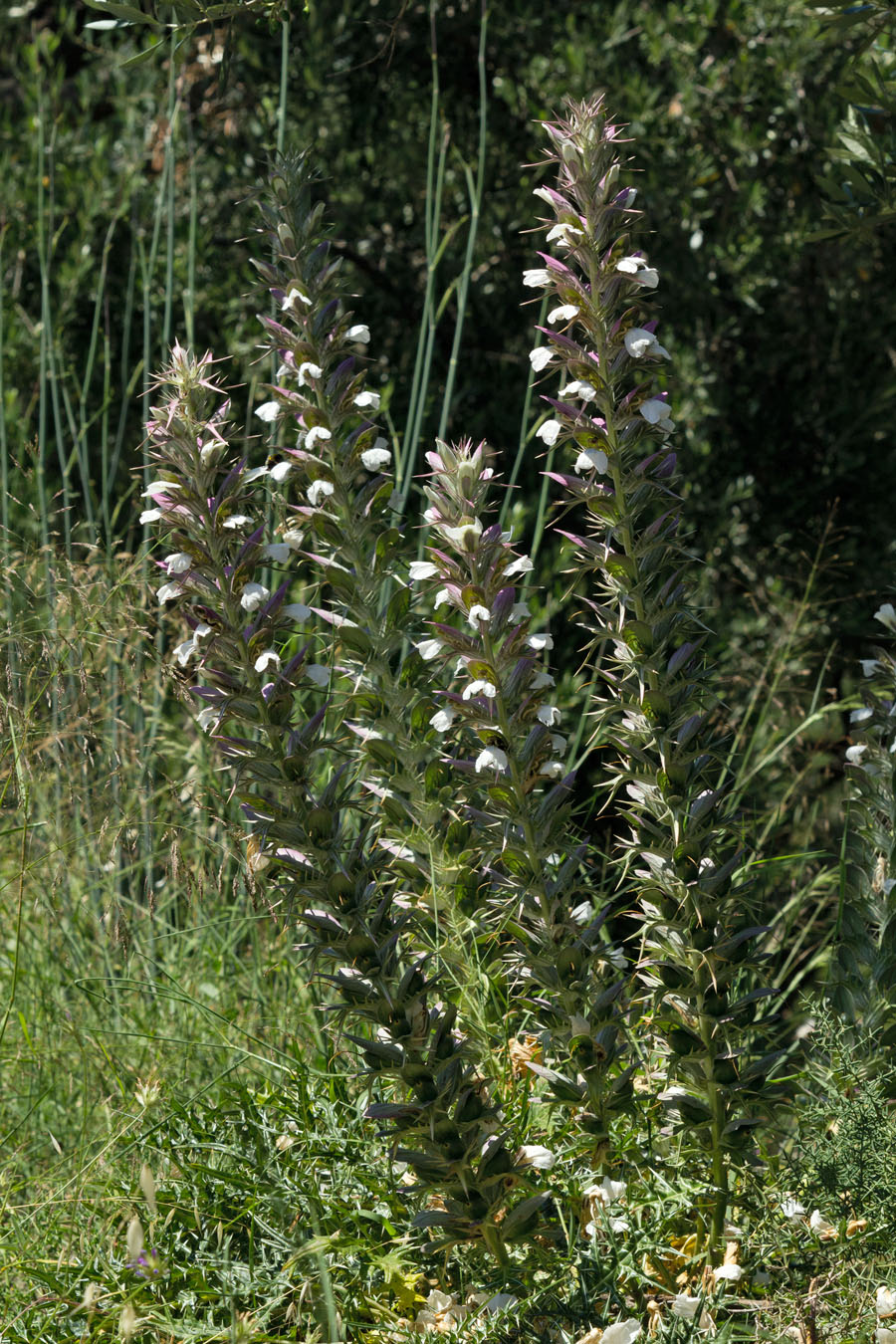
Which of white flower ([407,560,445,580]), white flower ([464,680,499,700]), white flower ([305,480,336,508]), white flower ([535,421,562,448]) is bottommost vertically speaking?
white flower ([464,680,499,700])

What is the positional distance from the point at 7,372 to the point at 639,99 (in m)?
2.26

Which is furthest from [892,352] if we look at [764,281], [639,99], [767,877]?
[767,877]

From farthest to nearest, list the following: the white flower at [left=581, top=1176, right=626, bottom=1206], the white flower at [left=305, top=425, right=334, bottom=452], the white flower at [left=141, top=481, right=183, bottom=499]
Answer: the white flower at [left=581, top=1176, right=626, bottom=1206] → the white flower at [left=305, top=425, right=334, bottom=452] → the white flower at [left=141, top=481, right=183, bottom=499]

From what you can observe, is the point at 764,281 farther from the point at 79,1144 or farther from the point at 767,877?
the point at 79,1144

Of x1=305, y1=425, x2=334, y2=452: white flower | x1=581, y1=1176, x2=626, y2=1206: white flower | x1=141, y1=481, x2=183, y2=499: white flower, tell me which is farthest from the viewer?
x1=581, y1=1176, x2=626, y2=1206: white flower

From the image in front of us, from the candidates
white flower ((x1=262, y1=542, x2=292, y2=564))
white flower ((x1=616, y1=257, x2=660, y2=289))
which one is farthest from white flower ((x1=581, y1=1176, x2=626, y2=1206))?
white flower ((x1=616, y1=257, x2=660, y2=289))

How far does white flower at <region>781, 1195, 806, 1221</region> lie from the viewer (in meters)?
1.68

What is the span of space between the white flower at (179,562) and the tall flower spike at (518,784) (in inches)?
11.4

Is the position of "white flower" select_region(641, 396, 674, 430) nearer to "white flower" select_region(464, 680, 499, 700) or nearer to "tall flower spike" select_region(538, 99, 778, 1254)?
"tall flower spike" select_region(538, 99, 778, 1254)

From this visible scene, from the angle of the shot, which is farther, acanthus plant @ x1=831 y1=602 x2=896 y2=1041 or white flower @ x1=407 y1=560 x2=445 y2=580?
acanthus plant @ x1=831 y1=602 x2=896 y2=1041

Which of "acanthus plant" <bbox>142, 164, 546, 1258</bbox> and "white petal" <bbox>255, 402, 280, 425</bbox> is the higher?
"white petal" <bbox>255, 402, 280, 425</bbox>

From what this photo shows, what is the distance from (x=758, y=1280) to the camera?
1673 millimetres

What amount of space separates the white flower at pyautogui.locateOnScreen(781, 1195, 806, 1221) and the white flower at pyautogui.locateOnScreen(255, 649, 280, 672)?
39.0 inches

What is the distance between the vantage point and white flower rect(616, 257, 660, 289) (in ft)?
4.99
